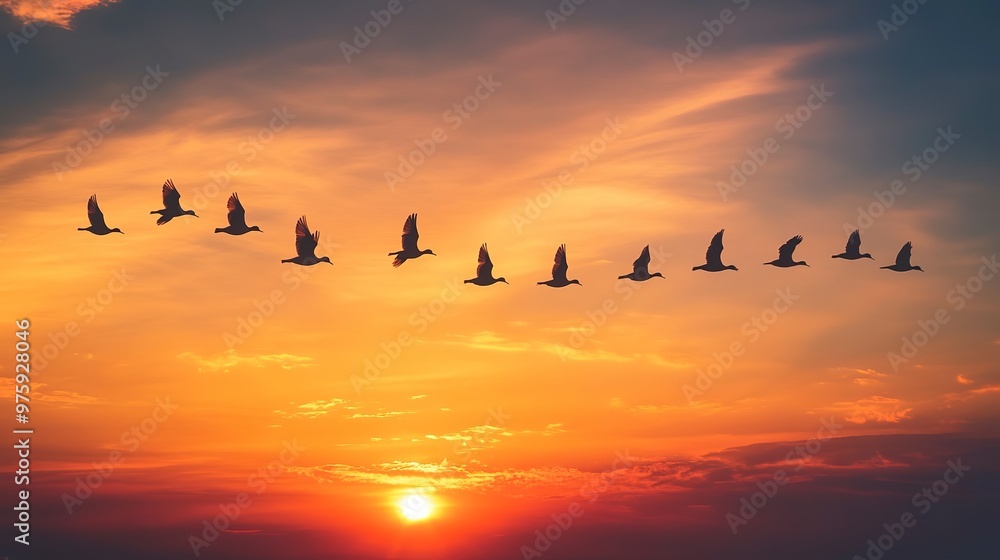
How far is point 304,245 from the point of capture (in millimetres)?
69938

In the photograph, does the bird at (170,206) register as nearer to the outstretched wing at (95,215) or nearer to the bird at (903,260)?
the outstretched wing at (95,215)

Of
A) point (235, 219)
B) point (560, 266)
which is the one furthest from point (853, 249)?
point (235, 219)

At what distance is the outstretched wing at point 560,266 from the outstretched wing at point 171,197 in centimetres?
2792

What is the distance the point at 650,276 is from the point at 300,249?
92.6 ft

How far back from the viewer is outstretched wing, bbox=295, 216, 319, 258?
68938 mm

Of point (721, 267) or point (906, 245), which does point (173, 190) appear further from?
point (906, 245)

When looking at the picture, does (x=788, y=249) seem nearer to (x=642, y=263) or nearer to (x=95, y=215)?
(x=642, y=263)

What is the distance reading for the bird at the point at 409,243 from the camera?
70.7 m

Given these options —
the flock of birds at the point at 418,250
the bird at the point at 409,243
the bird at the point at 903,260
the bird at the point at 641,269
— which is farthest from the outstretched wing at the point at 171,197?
the bird at the point at 903,260

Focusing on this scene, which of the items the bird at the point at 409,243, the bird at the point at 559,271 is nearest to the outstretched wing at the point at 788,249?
the bird at the point at 559,271

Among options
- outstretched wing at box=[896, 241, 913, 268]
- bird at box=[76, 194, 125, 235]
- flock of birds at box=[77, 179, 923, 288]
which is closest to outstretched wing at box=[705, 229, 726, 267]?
flock of birds at box=[77, 179, 923, 288]

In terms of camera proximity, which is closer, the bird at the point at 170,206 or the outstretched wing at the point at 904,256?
the bird at the point at 170,206

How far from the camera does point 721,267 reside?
79.9 m

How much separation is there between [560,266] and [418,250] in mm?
12113
